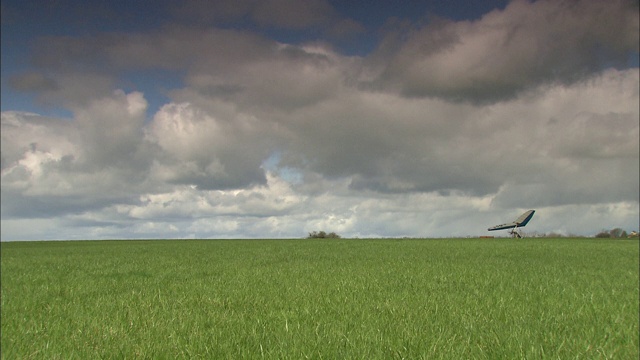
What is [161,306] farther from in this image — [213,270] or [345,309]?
[213,270]

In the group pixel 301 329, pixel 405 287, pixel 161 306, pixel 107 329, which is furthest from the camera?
pixel 405 287

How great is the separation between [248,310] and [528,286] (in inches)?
335

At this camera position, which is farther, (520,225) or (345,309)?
(520,225)

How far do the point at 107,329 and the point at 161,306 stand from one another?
229cm

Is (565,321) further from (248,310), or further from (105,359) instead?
(105,359)

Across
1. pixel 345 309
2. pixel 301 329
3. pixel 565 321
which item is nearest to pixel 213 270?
pixel 345 309

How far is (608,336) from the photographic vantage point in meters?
8.03

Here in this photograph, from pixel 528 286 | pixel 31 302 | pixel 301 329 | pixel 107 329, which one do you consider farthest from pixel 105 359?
pixel 528 286

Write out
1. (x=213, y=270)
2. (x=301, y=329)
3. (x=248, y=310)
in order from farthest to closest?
(x=213, y=270) < (x=248, y=310) < (x=301, y=329)

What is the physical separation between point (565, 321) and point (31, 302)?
1274 centimetres

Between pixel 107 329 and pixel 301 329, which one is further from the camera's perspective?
pixel 107 329

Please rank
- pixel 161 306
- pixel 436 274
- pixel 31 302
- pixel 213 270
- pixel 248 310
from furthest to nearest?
1. pixel 213 270
2. pixel 436 274
3. pixel 31 302
4. pixel 161 306
5. pixel 248 310

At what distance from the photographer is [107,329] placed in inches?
324

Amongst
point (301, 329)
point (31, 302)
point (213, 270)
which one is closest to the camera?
point (301, 329)
